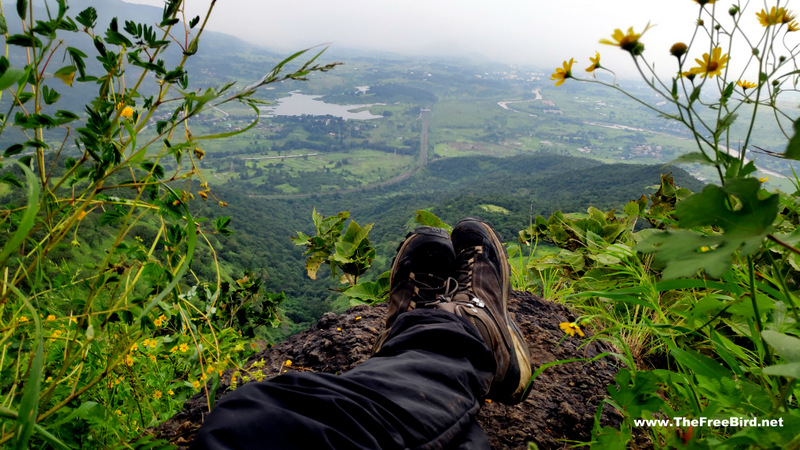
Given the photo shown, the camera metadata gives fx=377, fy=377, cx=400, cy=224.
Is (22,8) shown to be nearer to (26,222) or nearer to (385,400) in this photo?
(26,222)

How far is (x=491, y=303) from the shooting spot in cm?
184

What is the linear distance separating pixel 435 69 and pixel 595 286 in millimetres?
175696

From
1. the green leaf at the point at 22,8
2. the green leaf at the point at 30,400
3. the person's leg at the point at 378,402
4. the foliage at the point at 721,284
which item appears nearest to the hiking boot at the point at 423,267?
the person's leg at the point at 378,402

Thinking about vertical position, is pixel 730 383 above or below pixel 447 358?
above

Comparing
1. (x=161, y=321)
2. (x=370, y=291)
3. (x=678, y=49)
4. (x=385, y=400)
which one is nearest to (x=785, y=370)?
(x=678, y=49)

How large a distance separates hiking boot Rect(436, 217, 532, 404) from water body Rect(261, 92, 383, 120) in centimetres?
10679

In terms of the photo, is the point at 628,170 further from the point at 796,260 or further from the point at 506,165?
the point at 796,260

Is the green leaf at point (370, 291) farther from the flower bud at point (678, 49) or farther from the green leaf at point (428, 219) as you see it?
the flower bud at point (678, 49)

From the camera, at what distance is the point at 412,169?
8262cm

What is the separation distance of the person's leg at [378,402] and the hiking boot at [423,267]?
2.15 feet

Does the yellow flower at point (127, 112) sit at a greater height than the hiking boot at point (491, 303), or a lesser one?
greater

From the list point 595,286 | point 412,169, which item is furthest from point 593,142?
point 595,286

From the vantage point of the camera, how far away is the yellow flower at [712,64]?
797mm

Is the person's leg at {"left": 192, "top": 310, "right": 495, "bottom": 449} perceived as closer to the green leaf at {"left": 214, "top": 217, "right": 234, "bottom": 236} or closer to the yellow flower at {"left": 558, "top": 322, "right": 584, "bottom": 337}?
the green leaf at {"left": 214, "top": 217, "right": 234, "bottom": 236}
